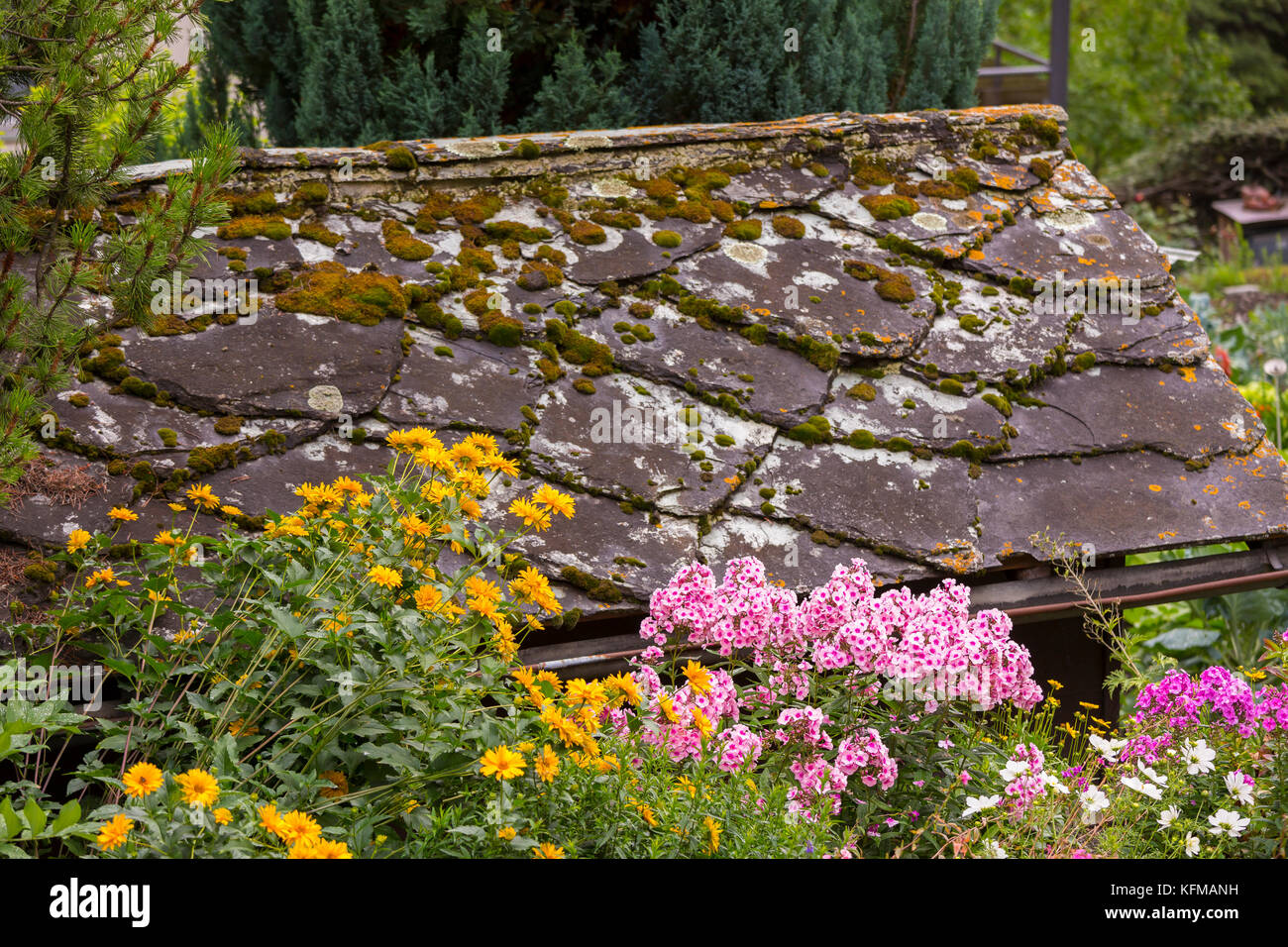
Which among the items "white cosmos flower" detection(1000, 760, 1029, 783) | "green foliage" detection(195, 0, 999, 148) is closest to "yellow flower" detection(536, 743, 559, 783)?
"white cosmos flower" detection(1000, 760, 1029, 783)

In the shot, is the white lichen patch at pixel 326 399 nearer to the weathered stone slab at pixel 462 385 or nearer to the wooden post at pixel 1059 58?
the weathered stone slab at pixel 462 385

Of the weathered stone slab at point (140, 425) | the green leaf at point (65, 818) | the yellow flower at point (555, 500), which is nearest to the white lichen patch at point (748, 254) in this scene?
the weathered stone slab at point (140, 425)

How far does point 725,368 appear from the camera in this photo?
3.38m

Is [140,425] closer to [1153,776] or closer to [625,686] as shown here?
[625,686]

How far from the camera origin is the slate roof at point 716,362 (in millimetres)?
2906

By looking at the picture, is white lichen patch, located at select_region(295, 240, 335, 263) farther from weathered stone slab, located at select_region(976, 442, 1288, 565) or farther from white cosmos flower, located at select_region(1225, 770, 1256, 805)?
white cosmos flower, located at select_region(1225, 770, 1256, 805)

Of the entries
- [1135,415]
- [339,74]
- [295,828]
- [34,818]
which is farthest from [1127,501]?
[339,74]

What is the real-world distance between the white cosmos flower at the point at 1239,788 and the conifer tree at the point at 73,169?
2.88 metres

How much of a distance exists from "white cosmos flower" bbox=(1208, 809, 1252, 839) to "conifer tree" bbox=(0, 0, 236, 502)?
2.80 m

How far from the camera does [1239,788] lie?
8.71ft

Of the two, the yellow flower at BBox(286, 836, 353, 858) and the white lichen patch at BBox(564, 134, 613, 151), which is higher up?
the white lichen patch at BBox(564, 134, 613, 151)

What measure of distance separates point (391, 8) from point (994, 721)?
4.36 metres

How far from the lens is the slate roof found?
9.53ft

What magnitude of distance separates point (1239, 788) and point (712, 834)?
1.57 m
